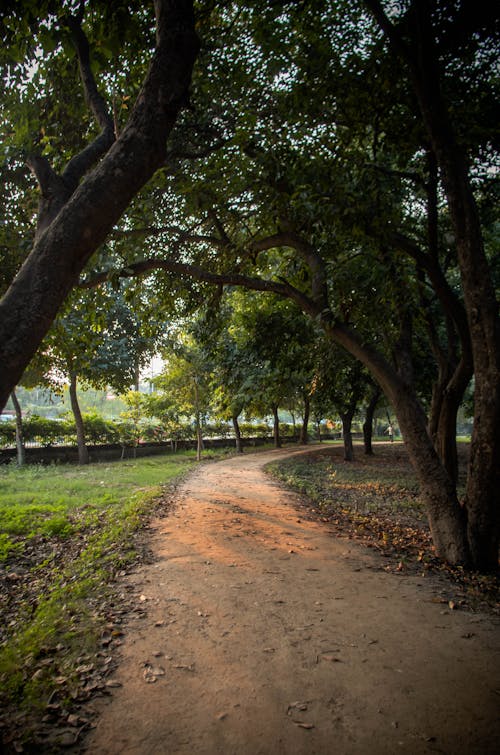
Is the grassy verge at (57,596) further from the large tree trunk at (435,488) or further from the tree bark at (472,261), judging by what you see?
the tree bark at (472,261)

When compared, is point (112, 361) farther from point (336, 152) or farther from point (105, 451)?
point (336, 152)

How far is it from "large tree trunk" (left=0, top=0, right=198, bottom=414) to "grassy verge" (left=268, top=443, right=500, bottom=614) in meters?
4.97

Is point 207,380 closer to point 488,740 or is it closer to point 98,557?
point 98,557

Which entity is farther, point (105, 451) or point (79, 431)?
point (105, 451)

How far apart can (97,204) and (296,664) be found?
3.80 meters

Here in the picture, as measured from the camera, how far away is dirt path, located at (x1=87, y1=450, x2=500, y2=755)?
249 centimetres

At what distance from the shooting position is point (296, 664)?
10.6ft

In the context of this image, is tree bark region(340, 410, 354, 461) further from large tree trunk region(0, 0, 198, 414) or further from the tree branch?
large tree trunk region(0, 0, 198, 414)

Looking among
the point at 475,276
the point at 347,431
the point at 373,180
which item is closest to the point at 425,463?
the point at 475,276

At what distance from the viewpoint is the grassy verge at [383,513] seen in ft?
16.3

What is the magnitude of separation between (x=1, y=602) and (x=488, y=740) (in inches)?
194

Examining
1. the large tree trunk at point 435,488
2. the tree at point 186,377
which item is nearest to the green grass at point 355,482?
the large tree trunk at point 435,488

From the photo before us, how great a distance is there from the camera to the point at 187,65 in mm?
2920

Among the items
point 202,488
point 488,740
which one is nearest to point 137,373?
point 202,488
